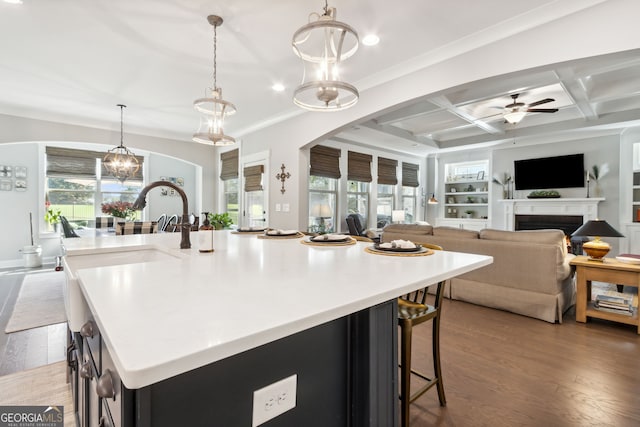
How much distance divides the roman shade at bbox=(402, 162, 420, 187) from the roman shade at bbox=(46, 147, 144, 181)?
7.11 meters

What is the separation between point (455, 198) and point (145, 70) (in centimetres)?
775

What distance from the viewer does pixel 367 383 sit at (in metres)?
1.01

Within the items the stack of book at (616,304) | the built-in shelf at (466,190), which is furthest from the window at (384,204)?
the stack of book at (616,304)

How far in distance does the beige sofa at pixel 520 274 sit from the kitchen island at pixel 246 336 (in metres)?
2.36

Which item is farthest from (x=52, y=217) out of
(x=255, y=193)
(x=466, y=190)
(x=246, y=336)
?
(x=466, y=190)

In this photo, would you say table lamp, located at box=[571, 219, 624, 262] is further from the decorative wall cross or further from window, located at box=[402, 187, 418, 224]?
window, located at box=[402, 187, 418, 224]

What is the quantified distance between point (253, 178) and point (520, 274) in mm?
4399

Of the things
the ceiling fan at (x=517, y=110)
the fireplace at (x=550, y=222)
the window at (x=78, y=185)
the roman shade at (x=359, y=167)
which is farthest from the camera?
the roman shade at (x=359, y=167)

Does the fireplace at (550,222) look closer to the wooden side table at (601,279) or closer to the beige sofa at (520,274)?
the beige sofa at (520,274)

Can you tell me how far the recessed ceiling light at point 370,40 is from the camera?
279 cm

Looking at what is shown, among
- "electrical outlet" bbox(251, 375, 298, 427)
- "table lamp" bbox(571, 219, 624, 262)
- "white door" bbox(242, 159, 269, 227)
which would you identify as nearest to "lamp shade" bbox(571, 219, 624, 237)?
"table lamp" bbox(571, 219, 624, 262)

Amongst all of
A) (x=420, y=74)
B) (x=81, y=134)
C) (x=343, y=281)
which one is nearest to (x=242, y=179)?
(x=81, y=134)

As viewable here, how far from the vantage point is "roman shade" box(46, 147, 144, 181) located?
6.20 metres

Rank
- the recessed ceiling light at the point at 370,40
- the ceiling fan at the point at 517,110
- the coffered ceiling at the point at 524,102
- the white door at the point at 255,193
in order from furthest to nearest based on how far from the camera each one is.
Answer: the white door at the point at 255,193 < the ceiling fan at the point at 517,110 < the coffered ceiling at the point at 524,102 < the recessed ceiling light at the point at 370,40
